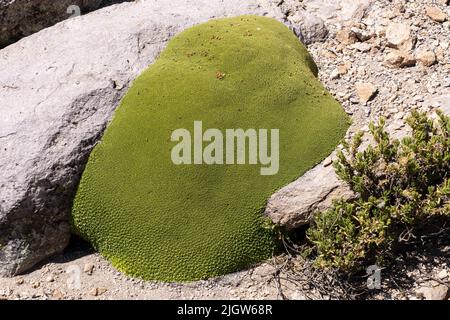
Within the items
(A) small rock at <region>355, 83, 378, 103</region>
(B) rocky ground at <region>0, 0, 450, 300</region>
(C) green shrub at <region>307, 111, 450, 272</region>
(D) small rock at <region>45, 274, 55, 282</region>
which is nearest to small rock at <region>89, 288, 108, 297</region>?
(B) rocky ground at <region>0, 0, 450, 300</region>

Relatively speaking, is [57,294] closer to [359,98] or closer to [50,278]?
[50,278]

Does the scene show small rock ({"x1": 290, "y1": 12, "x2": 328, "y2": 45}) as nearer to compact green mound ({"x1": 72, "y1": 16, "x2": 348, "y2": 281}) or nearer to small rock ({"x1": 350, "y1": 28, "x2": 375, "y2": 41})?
small rock ({"x1": 350, "y1": 28, "x2": 375, "y2": 41})

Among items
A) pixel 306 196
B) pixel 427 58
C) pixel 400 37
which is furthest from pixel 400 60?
pixel 306 196

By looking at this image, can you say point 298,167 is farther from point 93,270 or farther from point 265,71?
point 93,270

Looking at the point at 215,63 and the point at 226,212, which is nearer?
the point at 226,212
